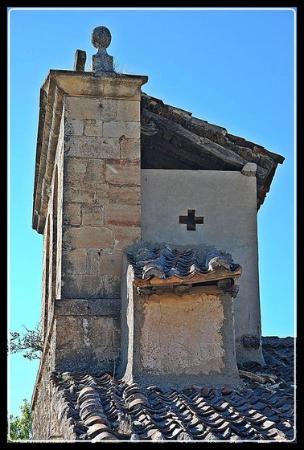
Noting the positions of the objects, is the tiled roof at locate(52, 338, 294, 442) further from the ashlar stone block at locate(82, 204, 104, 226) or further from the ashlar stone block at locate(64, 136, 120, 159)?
the ashlar stone block at locate(64, 136, 120, 159)

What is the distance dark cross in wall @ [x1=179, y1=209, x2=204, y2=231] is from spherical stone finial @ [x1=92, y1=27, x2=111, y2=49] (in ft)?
6.39

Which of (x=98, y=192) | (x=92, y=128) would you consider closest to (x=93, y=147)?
(x=92, y=128)

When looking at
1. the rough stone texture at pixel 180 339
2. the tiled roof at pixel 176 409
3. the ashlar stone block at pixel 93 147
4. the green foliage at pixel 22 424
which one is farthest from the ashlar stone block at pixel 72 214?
the green foliage at pixel 22 424

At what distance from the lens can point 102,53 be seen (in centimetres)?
1056

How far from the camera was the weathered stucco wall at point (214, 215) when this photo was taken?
1034 centimetres

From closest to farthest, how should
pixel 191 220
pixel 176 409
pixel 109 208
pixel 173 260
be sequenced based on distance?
1. pixel 176 409
2. pixel 173 260
3. pixel 109 208
4. pixel 191 220

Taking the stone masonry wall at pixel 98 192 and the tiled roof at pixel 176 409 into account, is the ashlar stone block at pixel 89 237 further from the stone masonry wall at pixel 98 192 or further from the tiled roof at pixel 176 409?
the tiled roof at pixel 176 409

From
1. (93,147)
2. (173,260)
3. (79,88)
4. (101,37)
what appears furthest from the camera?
(101,37)

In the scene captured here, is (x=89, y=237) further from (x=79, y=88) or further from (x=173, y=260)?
(x=79, y=88)

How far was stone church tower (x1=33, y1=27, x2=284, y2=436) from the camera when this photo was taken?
31.0 feet

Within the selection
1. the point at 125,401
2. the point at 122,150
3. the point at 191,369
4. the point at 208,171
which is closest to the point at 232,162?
the point at 208,171

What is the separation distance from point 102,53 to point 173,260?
2.54 meters

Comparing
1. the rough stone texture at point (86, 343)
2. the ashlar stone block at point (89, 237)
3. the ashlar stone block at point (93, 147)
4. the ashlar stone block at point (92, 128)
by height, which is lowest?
the rough stone texture at point (86, 343)
